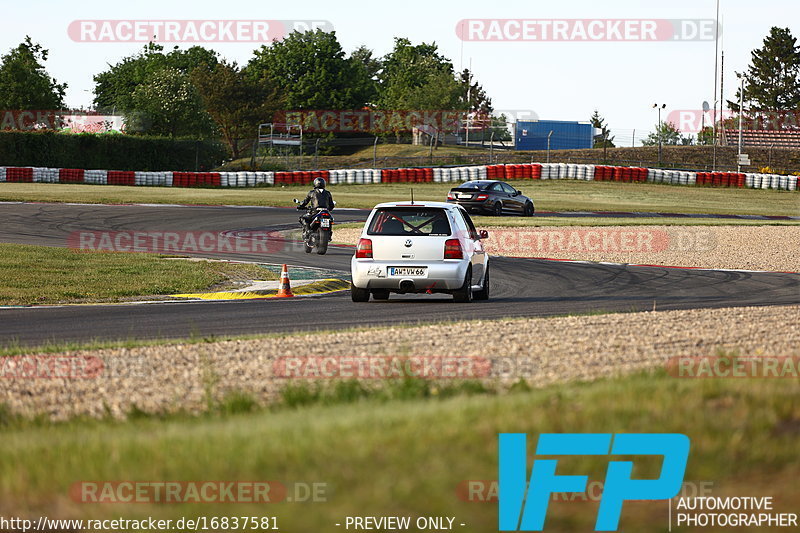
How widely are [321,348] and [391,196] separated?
4222 centimetres

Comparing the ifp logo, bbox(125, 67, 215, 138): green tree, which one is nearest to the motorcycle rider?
the ifp logo

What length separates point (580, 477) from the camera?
14.8 ft

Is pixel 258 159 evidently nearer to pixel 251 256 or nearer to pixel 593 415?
pixel 251 256

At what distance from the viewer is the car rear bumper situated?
14.2 m

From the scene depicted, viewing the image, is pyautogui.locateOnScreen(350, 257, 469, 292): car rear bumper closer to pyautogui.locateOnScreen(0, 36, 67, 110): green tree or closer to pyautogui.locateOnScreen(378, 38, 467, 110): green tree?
pyautogui.locateOnScreen(0, 36, 67, 110): green tree

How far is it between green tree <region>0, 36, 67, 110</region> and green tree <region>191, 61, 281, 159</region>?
14.6 m

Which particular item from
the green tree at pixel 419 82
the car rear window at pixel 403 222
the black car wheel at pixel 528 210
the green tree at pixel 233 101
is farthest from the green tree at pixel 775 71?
the car rear window at pixel 403 222

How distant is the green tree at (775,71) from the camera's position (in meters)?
126

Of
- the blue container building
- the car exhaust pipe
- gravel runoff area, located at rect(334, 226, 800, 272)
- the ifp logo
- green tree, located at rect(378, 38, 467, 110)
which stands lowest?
gravel runoff area, located at rect(334, 226, 800, 272)

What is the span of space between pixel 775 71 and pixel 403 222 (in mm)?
123988

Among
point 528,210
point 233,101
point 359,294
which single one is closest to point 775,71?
point 233,101

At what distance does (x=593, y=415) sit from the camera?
5391mm

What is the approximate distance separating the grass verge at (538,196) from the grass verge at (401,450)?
36.3 meters

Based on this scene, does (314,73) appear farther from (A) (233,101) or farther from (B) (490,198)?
(B) (490,198)
